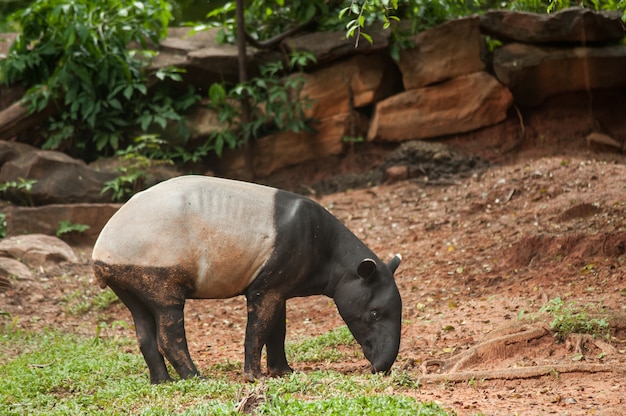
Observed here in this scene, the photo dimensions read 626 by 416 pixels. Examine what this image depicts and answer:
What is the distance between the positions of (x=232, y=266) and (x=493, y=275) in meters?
4.24

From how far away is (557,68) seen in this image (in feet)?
44.0

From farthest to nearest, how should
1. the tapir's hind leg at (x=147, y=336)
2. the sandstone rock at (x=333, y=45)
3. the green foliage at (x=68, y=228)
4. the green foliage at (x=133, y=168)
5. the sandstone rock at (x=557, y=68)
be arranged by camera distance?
1. the sandstone rock at (x=333, y=45)
2. the sandstone rock at (x=557, y=68)
3. the green foliage at (x=133, y=168)
4. the green foliage at (x=68, y=228)
5. the tapir's hind leg at (x=147, y=336)

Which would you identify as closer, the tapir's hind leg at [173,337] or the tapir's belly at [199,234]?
the tapir's belly at [199,234]

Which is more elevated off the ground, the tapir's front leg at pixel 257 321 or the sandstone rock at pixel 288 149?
the tapir's front leg at pixel 257 321

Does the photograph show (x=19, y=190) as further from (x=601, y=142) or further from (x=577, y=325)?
(x=601, y=142)

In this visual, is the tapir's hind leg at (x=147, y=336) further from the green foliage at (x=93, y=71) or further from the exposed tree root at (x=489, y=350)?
the green foliage at (x=93, y=71)

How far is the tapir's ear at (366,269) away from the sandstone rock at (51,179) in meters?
7.10

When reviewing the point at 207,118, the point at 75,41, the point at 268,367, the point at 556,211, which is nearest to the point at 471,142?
the point at 556,211

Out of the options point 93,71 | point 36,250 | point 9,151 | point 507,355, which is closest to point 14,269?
point 36,250

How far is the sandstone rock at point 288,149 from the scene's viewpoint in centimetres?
1385

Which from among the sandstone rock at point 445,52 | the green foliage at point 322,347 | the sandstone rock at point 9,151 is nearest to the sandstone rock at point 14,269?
the sandstone rock at point 9,151

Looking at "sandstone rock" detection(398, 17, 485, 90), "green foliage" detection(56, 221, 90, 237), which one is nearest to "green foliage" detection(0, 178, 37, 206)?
"green foliage" detection(56, 221, 90, 237)

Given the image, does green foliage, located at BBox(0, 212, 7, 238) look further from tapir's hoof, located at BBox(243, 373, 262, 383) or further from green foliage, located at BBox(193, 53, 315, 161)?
tapir's hoof, located at BBox(243, 373, 262, 383)

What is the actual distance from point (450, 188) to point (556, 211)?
89.8 inches
